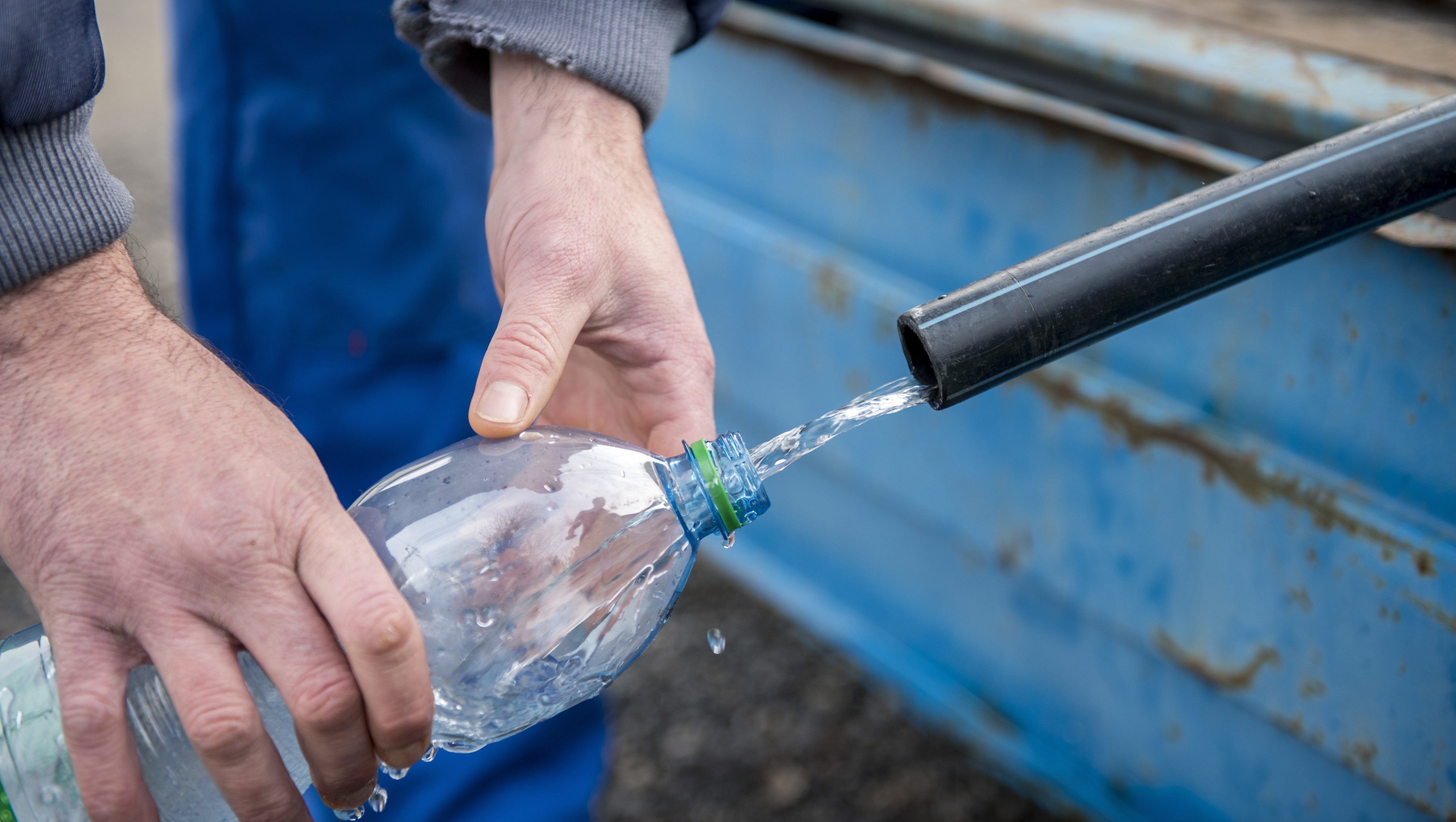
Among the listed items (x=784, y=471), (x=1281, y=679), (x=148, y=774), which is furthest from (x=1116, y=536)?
(x=148, y=774)

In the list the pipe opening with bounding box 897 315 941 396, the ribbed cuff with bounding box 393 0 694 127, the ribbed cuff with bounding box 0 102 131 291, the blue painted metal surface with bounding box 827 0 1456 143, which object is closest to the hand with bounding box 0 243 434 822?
the ribbed cuff with bounding box 0 102 131 291

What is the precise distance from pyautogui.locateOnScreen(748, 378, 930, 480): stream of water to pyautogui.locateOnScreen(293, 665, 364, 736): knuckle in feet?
1.23

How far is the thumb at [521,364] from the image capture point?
0.87 m

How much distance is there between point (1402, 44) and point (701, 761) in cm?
172

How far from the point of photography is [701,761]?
2135 millimetres

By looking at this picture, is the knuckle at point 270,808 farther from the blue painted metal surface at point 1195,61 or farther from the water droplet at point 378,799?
the blue painted metal surface at point 1195,61

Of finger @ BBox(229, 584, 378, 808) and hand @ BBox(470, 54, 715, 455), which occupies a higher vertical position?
hand @ BBox(470, 54, 715, 455)

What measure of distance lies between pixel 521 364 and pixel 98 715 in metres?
0.40

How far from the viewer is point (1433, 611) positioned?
1.23 m

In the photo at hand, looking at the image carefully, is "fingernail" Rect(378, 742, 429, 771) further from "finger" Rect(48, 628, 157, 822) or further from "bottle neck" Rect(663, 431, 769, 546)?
"bottle neck" Rect(663, 431, 769, 546)

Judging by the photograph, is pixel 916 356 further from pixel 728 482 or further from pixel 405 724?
pixel 405 724

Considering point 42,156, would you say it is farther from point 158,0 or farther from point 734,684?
point 158,0

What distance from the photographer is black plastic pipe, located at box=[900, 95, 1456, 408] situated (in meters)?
0.77

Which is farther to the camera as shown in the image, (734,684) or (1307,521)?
(734,684)
